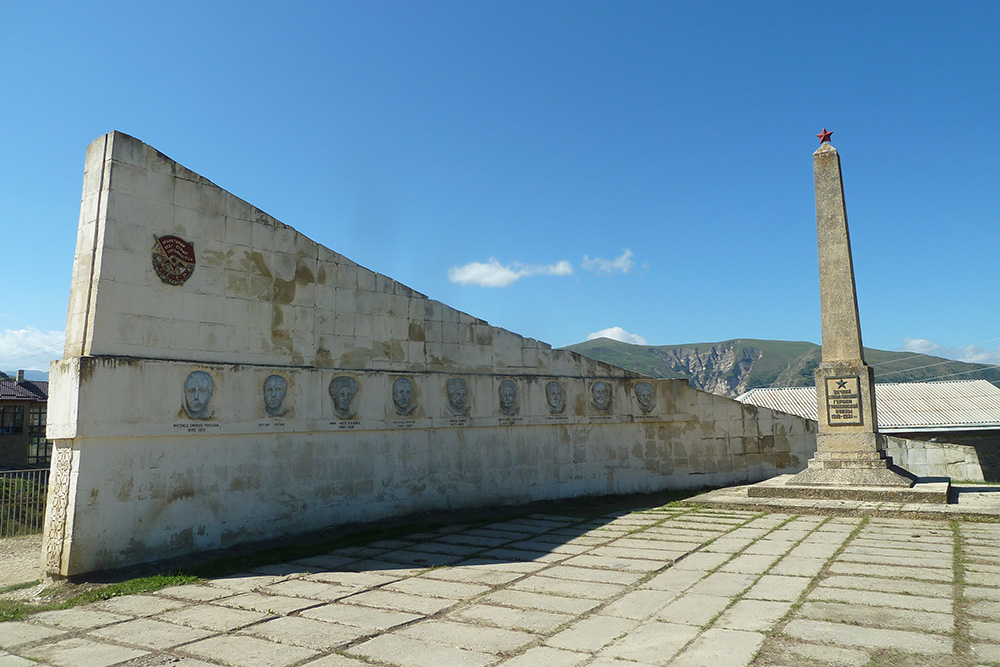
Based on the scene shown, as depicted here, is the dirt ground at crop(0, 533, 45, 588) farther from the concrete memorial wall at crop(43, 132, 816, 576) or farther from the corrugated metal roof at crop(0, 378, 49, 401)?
the corrugated metal roof at crop(0, 378, 49, 401)

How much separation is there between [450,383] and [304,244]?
349 centimetres

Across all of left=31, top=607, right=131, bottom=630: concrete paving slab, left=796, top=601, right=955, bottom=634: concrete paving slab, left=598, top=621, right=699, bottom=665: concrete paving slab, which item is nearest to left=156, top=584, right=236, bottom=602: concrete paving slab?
left=31, top=607, right=131, bottom=630: concrete paving slab

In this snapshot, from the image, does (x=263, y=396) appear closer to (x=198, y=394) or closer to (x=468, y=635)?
(x=198, y=394)

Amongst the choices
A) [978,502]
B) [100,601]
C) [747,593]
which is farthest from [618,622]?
[978,502]

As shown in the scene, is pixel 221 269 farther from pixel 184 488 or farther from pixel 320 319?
pixel 184 488

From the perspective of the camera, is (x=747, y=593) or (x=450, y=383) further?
(x=450, y=383)

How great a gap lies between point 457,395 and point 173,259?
5.13 metres

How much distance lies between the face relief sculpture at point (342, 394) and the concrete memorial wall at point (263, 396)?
3 cm

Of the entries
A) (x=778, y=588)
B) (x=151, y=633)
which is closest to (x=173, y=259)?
(x=151, y=633)

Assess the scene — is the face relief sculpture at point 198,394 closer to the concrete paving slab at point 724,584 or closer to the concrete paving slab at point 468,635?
the concrete paving slab at point 468,635

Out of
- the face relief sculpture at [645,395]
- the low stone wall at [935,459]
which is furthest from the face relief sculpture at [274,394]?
the low stone wall at [935,459]

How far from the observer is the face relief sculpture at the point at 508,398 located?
11.9 meters

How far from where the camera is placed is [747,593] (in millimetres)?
5770

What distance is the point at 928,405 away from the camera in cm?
2441
